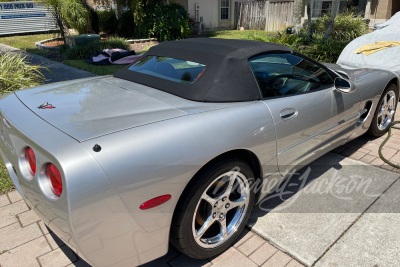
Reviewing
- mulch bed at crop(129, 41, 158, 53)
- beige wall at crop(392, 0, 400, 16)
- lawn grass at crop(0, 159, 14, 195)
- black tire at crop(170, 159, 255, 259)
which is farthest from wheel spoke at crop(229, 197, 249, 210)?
beige wall at crop(392, 0, 400, 16)

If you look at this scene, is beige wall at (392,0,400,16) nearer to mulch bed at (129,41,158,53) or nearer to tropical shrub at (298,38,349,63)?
tropical shrub at (298,38,349,63)

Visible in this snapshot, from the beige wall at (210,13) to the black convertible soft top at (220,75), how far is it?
1735 cm

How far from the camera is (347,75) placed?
145 inches

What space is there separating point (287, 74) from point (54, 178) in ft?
7.32

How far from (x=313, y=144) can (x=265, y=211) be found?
30.5 inches

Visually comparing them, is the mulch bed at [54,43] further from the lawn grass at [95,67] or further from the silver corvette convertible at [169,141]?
the silver corvette convertible at [169,141]

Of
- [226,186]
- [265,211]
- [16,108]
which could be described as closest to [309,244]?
[265,211]

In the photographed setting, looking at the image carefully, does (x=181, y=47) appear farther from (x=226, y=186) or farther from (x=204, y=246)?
(x=204, y=246)

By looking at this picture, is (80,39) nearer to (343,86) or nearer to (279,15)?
(343,86)

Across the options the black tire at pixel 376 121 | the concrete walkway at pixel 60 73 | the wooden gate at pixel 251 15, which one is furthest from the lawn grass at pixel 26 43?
the wooden gate at pixel 251 15

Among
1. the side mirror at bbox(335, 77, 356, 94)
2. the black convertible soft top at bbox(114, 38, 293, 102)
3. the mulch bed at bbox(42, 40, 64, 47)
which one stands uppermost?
the black convertible soft top at bbox(114, 38, 293, 102)

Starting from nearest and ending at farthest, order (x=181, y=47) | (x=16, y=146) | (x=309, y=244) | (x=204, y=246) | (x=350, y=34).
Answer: (x=16, y=146)
(x=204, y=246)
(x=309, y=244)
(x=181, y=47)
(x=350, y=34)

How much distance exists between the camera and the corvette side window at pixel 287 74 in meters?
2.81

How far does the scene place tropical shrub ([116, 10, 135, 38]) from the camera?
15945mm
